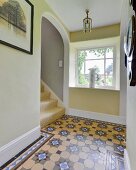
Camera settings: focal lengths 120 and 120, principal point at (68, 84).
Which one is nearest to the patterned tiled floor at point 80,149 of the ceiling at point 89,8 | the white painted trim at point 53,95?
the white painted trim at point 53,95

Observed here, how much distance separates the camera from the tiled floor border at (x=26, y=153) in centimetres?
128

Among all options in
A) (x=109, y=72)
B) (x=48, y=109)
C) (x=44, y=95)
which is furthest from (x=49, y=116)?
(x=109, y=72)

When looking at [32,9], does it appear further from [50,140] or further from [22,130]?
[50,140]

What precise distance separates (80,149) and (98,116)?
1351 millimetres

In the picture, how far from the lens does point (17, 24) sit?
1454mm

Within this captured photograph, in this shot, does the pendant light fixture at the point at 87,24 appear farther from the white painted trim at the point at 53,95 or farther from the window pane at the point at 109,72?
the white painted trim at the point at 53,95

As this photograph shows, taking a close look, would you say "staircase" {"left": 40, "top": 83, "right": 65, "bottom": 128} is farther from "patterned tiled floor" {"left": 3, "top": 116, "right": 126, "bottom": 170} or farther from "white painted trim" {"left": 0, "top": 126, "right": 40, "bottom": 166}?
"white painted trim" {"left": 0, "top": 126, "right": 40, "bottom": 166}

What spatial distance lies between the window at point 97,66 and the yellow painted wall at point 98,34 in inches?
15.3

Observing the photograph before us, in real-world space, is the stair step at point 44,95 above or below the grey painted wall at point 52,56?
below

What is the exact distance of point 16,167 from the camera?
125 cm

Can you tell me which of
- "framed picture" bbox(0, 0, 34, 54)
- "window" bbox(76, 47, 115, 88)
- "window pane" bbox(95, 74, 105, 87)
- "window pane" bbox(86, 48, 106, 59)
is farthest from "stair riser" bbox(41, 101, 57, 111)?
"window pane" bbox(86, 48, 106, 59)

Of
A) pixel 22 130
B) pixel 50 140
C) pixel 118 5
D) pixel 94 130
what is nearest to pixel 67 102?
pixel 94 130

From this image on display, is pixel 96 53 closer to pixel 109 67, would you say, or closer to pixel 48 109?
pixel 109 67

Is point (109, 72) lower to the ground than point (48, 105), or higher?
higher
